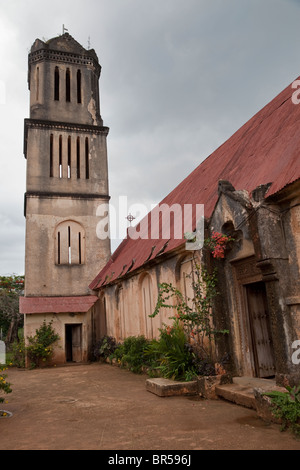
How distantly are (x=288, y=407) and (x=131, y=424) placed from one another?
2.30m

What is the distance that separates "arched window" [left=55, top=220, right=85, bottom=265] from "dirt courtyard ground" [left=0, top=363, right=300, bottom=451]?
10.4 meters

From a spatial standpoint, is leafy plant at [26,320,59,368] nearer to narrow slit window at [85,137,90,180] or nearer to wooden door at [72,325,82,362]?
wooden door at [72,325,82,362]

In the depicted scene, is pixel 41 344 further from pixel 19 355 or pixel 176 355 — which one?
pixel 176 355

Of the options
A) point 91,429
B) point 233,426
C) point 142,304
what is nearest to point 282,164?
point 233,426

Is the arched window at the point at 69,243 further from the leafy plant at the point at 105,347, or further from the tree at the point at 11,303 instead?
the tree at the point at 11,303

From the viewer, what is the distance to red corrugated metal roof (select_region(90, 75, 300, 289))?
704 cm

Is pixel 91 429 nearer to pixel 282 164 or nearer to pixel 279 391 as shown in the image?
pixel 279 391

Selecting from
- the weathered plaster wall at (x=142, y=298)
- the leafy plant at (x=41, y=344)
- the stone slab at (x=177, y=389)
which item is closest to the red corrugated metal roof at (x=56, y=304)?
the leafy plant at (x=41, y=344)

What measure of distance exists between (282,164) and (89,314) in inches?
521

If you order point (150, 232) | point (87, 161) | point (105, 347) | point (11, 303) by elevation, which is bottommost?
point (105, 347)

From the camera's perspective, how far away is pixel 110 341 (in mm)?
15859

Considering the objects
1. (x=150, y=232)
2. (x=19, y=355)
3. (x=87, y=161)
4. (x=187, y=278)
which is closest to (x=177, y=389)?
(x=187, y=278)

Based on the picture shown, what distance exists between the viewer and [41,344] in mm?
16484
